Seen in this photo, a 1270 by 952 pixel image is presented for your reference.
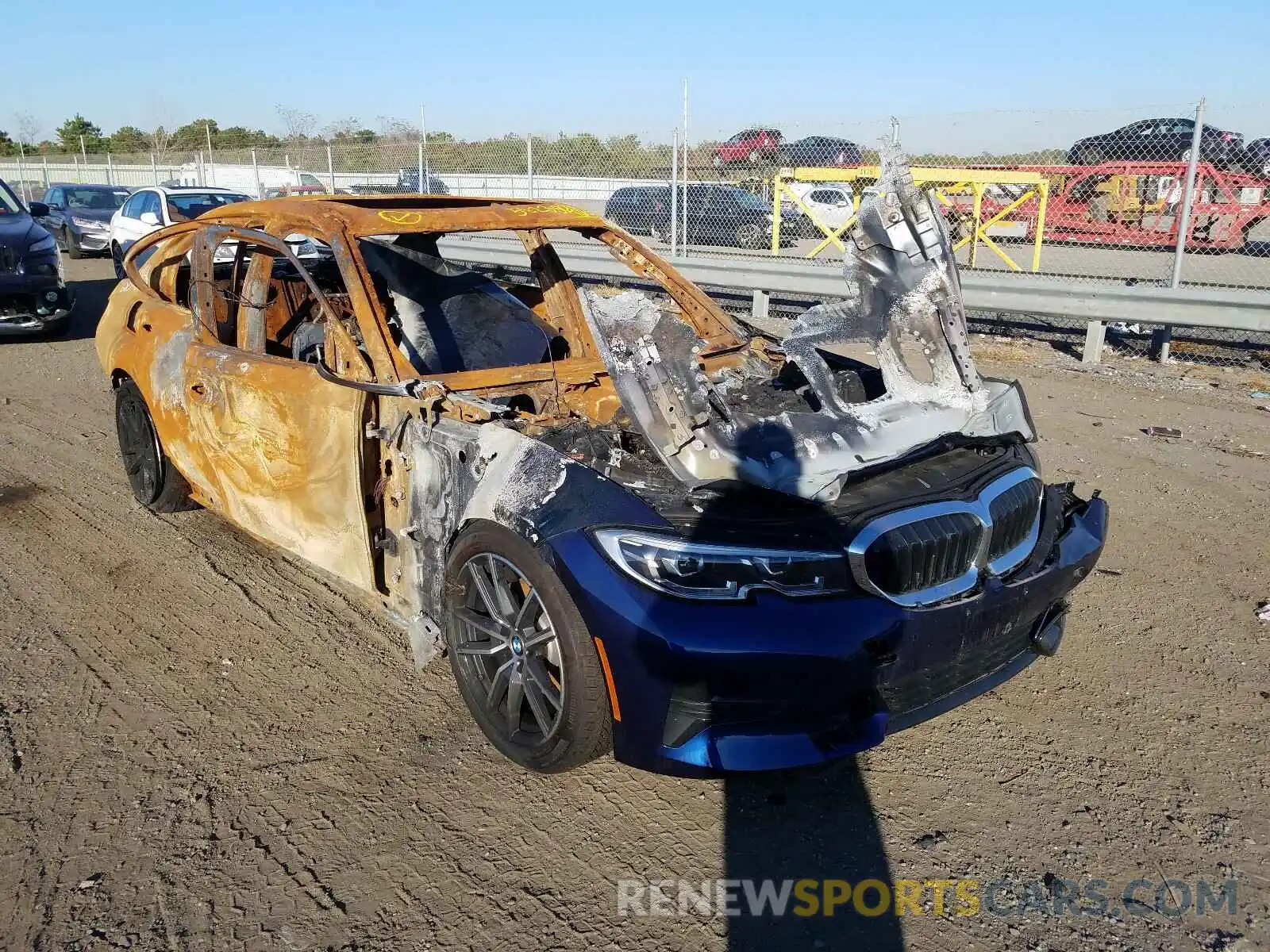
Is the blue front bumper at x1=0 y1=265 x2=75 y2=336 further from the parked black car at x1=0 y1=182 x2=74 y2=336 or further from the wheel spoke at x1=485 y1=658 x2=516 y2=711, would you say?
the wheel spoke at x1=485 y1=658 x2=516 y2=711

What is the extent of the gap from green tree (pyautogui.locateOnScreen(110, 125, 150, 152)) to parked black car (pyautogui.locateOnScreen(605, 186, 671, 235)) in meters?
44.7

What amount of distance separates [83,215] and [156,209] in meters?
4.34

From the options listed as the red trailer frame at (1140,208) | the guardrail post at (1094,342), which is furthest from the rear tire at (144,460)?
the red trailer frame at (1140,208)

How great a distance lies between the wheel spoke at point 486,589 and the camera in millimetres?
3021

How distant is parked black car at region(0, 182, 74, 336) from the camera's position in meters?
9.99

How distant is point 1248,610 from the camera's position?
165 inches

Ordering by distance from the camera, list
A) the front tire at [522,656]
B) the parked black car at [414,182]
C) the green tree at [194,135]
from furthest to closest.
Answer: the green tree at [194,135] < the parked black car at [414,182] < the front tire at [522,656]

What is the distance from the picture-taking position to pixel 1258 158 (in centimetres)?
1373

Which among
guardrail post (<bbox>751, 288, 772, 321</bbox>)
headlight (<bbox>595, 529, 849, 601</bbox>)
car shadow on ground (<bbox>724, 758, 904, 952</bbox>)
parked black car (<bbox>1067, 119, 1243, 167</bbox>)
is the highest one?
parked black car (<bbox>1067, 119, 1243, 167</bbox>)

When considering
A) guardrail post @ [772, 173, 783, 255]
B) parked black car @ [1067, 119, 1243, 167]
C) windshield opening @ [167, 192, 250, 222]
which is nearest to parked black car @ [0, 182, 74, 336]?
windshield opening @ [167, 192, 250, 222]

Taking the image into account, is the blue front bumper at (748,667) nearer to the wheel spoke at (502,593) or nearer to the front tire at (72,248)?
the wheel spoke at (502,593)

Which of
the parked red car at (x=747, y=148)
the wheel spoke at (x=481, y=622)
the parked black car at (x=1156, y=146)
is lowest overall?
the wheel spoke at (x=481, y=622)

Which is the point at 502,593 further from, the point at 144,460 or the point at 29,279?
the point at 29,279

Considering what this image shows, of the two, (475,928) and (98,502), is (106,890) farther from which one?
(98,502)
